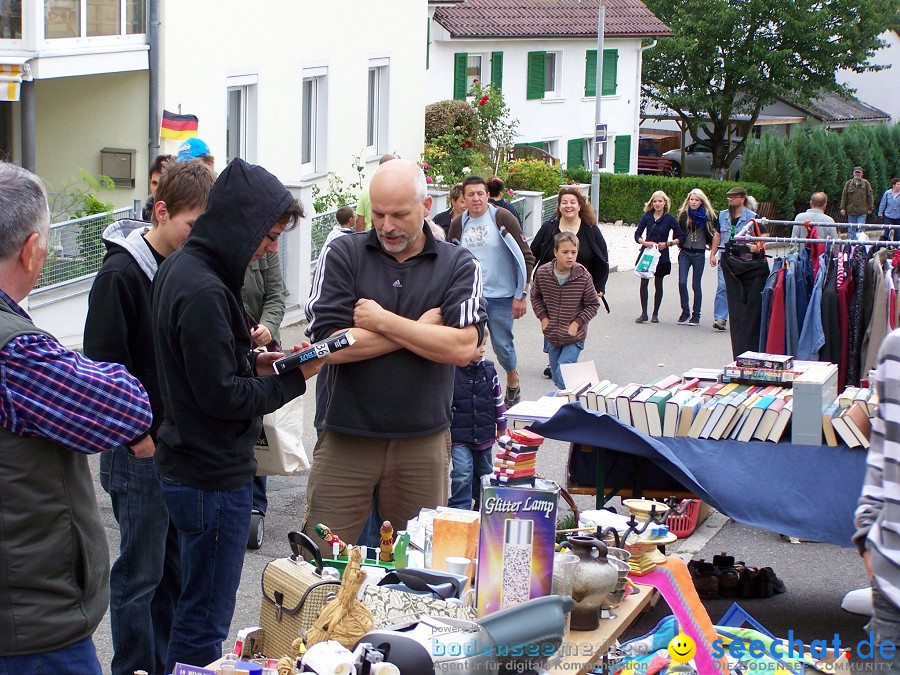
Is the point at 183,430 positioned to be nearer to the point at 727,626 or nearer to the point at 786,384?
the point at 727,626

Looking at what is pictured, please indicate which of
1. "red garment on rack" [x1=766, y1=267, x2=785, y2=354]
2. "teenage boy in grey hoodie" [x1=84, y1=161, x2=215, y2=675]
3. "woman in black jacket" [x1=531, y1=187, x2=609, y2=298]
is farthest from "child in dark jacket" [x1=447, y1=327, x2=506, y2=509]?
"woman in black jacket" [x1=531, y1=187, x2=609, y2=298]

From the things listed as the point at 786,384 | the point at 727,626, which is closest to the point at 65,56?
the point at 786,384

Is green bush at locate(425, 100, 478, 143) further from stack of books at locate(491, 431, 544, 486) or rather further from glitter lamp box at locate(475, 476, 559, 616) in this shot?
glitter lamp box at locate(475, 476, 559, 616)

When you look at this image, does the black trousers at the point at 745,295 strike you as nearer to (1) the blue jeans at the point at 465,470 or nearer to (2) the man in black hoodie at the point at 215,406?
(1) the blue jeans at the point at 465,470

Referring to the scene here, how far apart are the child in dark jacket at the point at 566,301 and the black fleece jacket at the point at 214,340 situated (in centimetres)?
606

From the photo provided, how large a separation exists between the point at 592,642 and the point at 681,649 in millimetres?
526

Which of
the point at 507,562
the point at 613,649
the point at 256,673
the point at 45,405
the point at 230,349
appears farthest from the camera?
the point at 613,649

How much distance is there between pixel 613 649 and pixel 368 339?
1393mm

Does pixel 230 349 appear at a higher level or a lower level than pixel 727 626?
higher

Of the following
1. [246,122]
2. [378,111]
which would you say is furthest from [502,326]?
[378,111]

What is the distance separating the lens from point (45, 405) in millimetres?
2734

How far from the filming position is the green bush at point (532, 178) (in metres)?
24.6

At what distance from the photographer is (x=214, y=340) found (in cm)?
363

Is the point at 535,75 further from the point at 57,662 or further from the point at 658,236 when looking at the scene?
the point at 57,662
